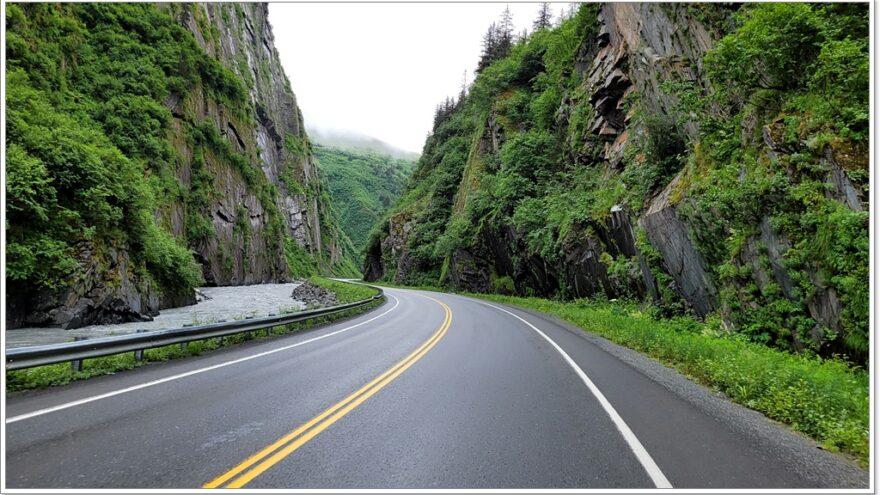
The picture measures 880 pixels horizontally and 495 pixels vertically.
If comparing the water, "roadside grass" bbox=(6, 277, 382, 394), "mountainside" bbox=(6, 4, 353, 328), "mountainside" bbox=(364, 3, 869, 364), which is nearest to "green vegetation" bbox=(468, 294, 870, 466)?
"mountainside" bbox=(364, 3, 869, 364)

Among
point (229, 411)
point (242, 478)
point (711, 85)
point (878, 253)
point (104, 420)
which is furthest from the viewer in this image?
point (711, 85)

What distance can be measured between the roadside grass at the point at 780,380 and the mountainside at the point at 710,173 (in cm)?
74

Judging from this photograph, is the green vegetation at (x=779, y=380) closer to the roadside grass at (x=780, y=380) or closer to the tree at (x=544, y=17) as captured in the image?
the roadside grass at (x=780, y=380)

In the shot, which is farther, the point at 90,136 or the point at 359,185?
the point at 359,185

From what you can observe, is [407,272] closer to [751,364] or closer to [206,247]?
[206,247]

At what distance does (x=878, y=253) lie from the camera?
612 centimetres

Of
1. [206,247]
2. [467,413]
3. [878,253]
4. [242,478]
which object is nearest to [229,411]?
[242,478]

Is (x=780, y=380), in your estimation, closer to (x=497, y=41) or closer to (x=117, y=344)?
(x=117, y=344)

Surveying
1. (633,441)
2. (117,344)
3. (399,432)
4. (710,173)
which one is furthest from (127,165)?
(710,173)

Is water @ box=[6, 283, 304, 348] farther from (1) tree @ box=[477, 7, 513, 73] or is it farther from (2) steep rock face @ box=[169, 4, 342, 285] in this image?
(1) tree @ box=[477, 7, 513, 73]

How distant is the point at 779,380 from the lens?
5547 millimetres

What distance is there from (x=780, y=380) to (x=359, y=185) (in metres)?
150

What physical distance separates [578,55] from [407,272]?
110ft

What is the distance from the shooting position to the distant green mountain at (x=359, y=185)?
135375 mm
